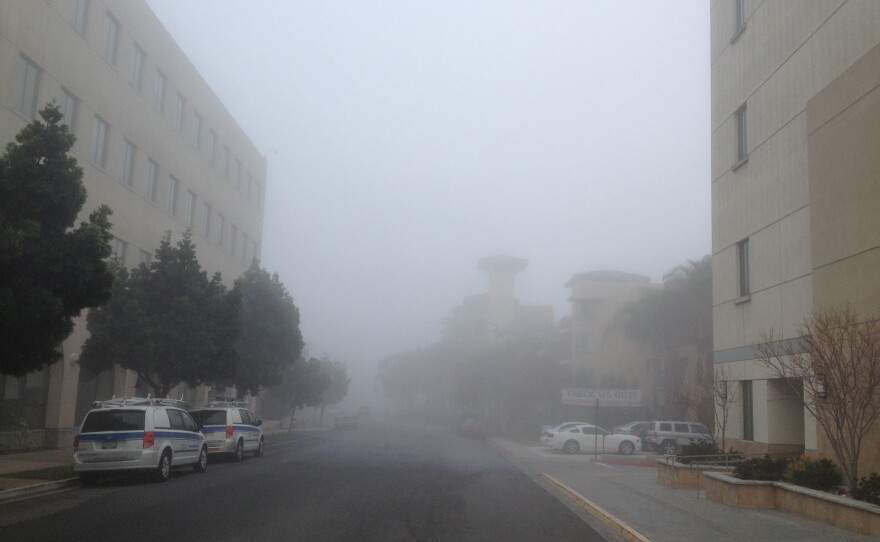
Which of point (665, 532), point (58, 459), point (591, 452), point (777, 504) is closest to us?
point (665, 532)

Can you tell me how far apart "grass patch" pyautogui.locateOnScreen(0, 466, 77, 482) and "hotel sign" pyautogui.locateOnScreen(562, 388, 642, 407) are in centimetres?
2586

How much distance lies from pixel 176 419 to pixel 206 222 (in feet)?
94.8

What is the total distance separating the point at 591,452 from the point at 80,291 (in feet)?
96.0

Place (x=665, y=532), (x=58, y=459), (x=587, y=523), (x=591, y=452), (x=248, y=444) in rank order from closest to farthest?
(x=665, y=532), (x=587, y=523), (x=58, y=459), (x=248, y=444), (x=591, y=452)

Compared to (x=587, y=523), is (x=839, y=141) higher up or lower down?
higher up

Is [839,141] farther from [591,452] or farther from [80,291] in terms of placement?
[591,452]

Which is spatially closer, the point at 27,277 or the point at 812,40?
the point at 27,277

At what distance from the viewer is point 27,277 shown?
53.4 ft

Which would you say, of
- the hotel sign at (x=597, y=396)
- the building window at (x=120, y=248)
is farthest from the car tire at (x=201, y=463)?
the hotel sign at (x=597, y=396)

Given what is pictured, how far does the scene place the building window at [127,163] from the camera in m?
36.0

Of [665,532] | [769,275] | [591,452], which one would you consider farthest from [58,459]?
[591,452]

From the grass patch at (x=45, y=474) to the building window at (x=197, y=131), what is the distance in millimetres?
28271

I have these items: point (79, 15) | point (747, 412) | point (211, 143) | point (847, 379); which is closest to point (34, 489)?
point (847, 379)

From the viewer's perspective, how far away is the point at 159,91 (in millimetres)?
40625
